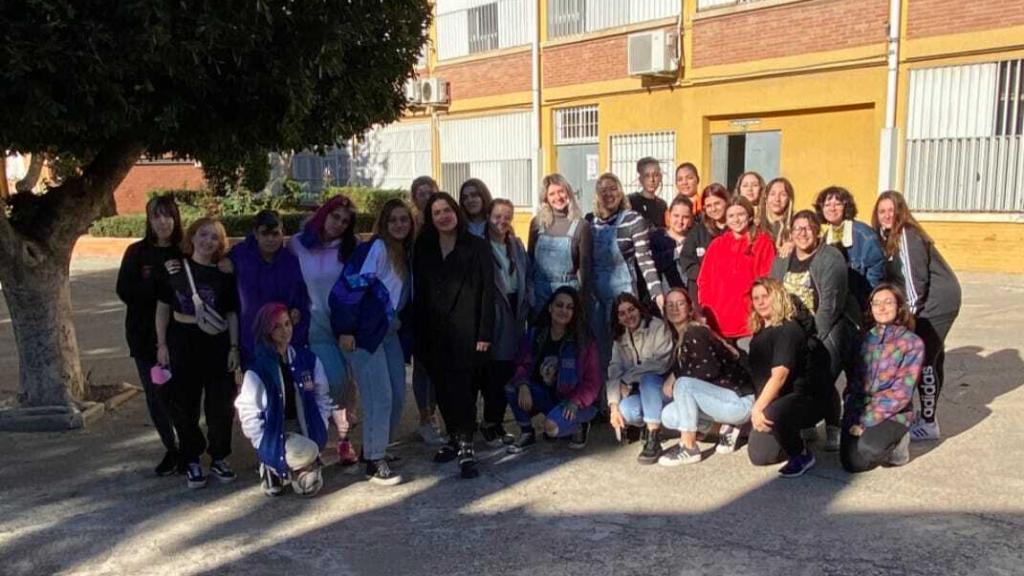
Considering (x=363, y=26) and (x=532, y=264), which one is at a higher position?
(x=363, y=26)

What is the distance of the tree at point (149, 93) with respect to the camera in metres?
4.25

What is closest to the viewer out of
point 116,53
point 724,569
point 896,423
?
point 724,569

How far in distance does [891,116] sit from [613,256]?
921 centimetres

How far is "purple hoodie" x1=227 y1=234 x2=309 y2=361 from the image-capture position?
479 cm

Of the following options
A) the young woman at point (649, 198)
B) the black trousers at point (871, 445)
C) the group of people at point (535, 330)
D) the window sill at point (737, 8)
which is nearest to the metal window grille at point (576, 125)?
the window sill at point (737, 8)

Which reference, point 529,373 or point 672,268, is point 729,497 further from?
point 672,268

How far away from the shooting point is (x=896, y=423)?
192 inches

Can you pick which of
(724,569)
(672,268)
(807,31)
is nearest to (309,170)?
(807,31)

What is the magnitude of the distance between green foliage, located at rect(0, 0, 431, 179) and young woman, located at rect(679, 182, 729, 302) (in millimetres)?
2305

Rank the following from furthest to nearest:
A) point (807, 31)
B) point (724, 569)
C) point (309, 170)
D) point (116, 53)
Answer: point (309, 170), point (807, 31), point (116, 53), point (724, 569)

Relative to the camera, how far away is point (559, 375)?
5430 mm

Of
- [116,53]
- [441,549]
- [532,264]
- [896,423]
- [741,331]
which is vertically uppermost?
[116,53]

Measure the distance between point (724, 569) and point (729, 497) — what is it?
0.88 metres

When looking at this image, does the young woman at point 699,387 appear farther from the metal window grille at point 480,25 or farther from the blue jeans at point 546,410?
the metal window grille at point 480,25
